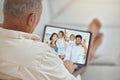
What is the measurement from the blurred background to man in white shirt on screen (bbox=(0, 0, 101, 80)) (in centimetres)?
106

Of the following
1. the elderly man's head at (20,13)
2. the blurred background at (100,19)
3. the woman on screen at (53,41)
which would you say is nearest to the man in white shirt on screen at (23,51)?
the elderly man's head at (20,13)

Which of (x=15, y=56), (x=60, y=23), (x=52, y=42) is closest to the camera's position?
(x=15, y=56)

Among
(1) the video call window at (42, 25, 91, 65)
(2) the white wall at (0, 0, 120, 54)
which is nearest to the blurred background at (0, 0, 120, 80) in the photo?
(2) the white wall at (0, 0, 120, 54)

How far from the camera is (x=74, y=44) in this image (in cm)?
170

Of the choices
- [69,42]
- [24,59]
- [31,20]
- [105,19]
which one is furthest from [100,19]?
[24,59]

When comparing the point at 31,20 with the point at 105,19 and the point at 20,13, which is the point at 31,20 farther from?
the point at 105,19

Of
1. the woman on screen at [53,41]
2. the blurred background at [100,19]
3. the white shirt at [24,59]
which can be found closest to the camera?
the white shirt at [24,59]

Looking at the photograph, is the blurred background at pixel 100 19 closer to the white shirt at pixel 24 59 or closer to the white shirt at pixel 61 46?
the white shirt at pixel 61 46

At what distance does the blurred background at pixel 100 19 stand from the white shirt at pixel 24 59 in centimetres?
110

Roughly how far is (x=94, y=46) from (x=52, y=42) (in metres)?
0.55

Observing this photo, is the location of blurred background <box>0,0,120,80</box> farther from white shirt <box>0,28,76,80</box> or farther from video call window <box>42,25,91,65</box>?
white shirt <box>0,28,76,80</box>

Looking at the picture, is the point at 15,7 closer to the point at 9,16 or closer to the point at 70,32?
the point at 9,16

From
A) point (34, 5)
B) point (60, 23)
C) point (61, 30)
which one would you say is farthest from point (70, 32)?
point (34, 5)

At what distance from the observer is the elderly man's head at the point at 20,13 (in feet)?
3.21
